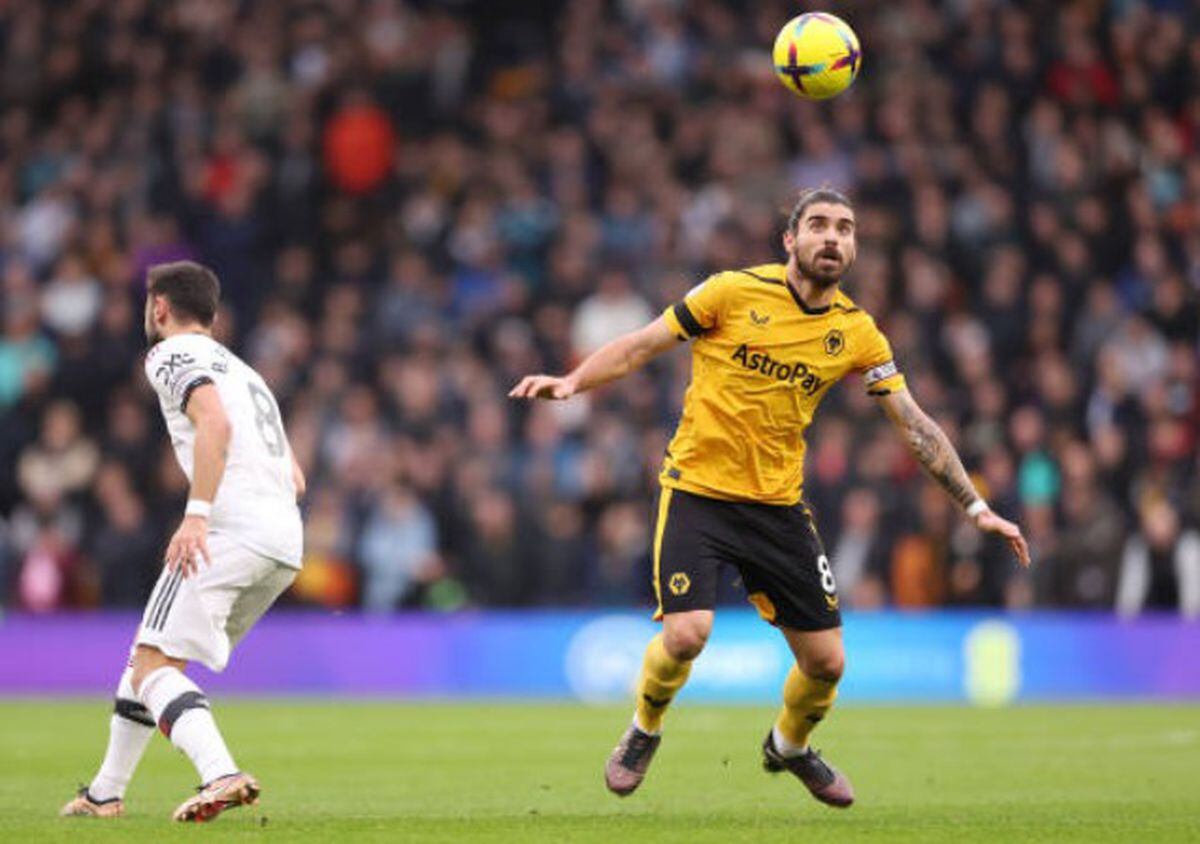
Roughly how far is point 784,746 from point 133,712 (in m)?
2.84

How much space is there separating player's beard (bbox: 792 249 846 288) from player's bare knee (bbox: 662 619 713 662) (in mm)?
1518

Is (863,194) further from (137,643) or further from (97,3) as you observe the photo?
(137,643)

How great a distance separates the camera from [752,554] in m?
10.3

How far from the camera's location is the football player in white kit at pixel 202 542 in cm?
927

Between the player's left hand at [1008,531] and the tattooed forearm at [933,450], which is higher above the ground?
the tattooed forearm at [933,450]

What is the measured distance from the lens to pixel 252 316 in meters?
24.0

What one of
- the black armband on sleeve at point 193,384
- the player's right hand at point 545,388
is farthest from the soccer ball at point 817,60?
the black armband on sleeve at point 193,384

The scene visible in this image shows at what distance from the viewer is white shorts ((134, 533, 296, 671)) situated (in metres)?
9.52

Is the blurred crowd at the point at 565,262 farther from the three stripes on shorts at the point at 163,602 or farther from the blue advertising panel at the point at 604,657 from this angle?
the three stripes on shorts at the point at 163,602

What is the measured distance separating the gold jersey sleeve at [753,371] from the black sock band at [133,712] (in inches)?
96.0

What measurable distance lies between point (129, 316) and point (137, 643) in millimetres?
13896

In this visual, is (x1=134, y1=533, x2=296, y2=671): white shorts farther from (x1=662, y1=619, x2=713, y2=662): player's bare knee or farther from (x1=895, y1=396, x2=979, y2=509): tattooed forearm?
(x1=895, y1=396, x2=979, y2=509): tattooed forearm

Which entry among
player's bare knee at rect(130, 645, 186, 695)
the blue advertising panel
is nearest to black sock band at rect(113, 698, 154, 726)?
→ player's bare knee at rect(130, 645, 186, 695)

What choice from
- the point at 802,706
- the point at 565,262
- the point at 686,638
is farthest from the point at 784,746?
the point at 565,262
